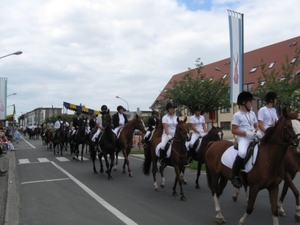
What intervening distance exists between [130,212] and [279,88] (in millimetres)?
19266

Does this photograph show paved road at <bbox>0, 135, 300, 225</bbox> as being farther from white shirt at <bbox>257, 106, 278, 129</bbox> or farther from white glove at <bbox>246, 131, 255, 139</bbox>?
white shirt at <bbox>257, 106, 278, 129</bbox>

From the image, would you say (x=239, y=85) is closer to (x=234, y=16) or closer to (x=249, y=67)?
(x=234, y=16)

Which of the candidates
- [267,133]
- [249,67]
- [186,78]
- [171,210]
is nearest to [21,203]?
[171,210]

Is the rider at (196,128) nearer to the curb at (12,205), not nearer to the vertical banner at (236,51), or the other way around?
the curb at (12,205)

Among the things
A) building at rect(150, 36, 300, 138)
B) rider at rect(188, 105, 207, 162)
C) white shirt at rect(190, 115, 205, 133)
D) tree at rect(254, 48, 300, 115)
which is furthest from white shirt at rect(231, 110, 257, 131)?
building at rect(150, 36, 300, 138)

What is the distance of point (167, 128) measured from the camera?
10.0 metres

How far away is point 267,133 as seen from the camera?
6.16 m

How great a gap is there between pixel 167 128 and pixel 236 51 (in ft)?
34.8

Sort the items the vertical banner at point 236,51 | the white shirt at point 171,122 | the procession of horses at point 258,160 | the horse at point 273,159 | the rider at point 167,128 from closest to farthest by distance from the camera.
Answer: the horse at point 273,159, the procession of horses at point 258,160, the rider at point 167,128, the white shirt at point 171,122, the vertical banner at point 236,51

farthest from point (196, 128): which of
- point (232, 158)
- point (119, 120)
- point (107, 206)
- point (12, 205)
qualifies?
point (12, 205)

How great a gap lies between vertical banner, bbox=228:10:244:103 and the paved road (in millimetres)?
7444

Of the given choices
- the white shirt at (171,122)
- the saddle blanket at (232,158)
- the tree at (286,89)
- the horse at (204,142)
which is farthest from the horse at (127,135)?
the tree at (286,89)

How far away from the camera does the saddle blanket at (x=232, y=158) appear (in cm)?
623

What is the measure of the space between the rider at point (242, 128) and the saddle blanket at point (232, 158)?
0.15 meters
